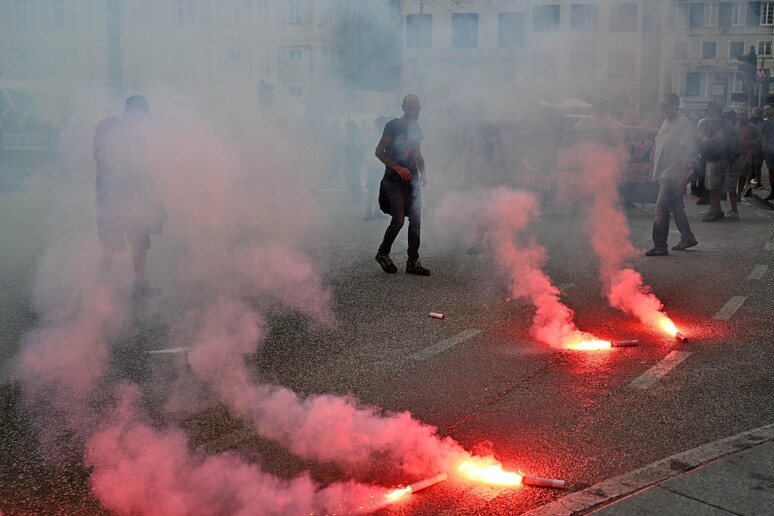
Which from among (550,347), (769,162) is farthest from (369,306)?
(769,162)

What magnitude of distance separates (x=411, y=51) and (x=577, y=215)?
675 centimetres

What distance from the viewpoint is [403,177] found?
27.7 feet

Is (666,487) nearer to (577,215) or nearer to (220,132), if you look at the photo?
(220,132)

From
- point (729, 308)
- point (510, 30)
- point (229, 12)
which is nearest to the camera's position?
point (229, 12)

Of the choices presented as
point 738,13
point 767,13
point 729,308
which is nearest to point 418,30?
point 738,13

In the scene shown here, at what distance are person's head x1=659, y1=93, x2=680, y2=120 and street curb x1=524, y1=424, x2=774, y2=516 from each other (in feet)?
19.8

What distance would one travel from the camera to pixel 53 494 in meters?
3.36

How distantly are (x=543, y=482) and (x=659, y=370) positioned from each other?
196cm

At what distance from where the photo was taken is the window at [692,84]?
8508mm

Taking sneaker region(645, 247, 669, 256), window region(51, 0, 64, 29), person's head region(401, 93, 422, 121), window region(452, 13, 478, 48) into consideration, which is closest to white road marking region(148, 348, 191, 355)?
window region(51, 0, 64, 29)

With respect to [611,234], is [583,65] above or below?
above

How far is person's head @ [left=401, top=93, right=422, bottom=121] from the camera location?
8359mm

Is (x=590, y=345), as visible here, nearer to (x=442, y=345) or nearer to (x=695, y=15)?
(x=442, y=345)

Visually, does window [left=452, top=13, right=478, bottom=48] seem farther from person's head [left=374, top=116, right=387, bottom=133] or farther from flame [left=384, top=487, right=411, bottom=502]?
flame [left=384, top=487, right=411, bottom=502]
